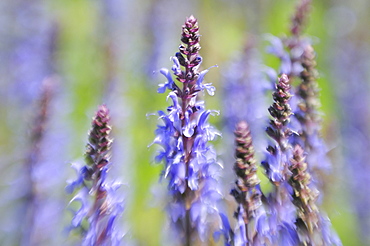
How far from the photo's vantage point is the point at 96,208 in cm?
138

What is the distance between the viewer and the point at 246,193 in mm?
1363

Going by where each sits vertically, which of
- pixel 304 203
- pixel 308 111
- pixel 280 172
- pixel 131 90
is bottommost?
pixel 304 203

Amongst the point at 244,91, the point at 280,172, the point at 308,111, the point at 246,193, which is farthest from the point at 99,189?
the point at 244,91

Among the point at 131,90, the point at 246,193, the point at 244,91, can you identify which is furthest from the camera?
the point at 131,90

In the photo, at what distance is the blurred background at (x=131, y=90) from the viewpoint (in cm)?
246

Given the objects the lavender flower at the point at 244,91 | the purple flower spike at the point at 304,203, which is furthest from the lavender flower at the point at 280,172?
the lavender flower at the point at 244,91

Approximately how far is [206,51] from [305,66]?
10.4ft

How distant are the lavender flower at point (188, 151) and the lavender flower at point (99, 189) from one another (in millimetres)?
211

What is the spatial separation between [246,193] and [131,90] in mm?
3347

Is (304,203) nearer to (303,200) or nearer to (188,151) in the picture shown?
(303,200)

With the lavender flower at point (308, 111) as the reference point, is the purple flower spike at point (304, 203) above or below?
below

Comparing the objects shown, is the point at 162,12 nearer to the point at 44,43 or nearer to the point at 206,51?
the point at 206,51

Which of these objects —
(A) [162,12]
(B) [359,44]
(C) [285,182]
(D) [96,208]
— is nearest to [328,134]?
(C) [285,182]

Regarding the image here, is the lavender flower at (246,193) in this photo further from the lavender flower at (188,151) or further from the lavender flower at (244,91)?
the lavender flower at (244,91)
